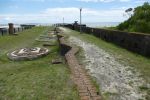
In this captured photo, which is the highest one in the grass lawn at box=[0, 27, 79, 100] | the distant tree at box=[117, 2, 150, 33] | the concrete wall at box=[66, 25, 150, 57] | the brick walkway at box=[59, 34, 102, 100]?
the distant tree at box=[117, 2, 150, 33]

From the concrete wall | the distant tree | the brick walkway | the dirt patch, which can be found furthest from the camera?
the distant tree

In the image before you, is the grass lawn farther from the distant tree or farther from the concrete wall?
the distant tree

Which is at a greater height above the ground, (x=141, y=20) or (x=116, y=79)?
(x=141, y=20)

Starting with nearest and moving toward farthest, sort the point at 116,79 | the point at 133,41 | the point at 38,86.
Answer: the point at 38,86
the point at 116,79
the point at 133,41

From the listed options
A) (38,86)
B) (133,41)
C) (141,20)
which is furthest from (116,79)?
(141,20)

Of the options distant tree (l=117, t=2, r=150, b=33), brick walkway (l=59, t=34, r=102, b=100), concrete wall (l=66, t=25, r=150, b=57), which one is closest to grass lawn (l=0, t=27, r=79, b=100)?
brick walkway (l=59, t=34, r=102, b=100)

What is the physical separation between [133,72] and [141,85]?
1428mm

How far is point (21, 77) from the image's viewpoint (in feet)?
28.2

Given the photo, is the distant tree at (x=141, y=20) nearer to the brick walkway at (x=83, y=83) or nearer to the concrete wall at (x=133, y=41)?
the concrete wall at (x=133, y=41)

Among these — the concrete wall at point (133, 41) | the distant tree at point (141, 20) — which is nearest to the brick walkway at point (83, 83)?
the concrete wall at point (133, 41)

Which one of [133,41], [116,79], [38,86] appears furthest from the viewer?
[133,41]

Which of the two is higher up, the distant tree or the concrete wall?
the distant tree

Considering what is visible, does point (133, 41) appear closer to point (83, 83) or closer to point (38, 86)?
point (83, 83)

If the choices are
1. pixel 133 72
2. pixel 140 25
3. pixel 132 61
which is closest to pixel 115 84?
pixel 133 72
